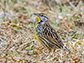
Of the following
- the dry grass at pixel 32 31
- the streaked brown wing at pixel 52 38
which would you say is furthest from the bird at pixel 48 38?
the dry grass at pixel 32 31

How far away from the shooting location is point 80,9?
5246 mm

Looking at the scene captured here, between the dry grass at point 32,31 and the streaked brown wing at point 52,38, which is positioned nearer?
the streaked brown wing at point 52,38

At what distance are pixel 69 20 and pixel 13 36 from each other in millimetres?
1556

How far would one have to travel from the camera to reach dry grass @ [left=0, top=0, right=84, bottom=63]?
369cm

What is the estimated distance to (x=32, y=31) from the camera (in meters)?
4.40

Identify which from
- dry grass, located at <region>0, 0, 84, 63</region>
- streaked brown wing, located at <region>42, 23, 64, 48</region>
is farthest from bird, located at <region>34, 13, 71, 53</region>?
dry grass, located at <region>0, 0, 84, 63</region>

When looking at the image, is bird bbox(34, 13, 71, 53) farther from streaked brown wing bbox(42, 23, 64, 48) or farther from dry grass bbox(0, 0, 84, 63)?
dry grass bbox(0, 0, 84, 63)

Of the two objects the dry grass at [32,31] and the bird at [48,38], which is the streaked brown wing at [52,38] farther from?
the dry grass at [32,31]

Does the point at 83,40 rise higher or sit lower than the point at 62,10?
lower

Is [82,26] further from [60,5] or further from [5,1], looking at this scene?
[5,1]

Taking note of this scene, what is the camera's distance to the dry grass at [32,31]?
3.69 metres

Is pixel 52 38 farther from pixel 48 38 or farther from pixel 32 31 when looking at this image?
pixel 32 31

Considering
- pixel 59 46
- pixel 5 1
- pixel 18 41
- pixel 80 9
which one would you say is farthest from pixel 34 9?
pixel 59 46

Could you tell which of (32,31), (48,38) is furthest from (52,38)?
(32,31)
